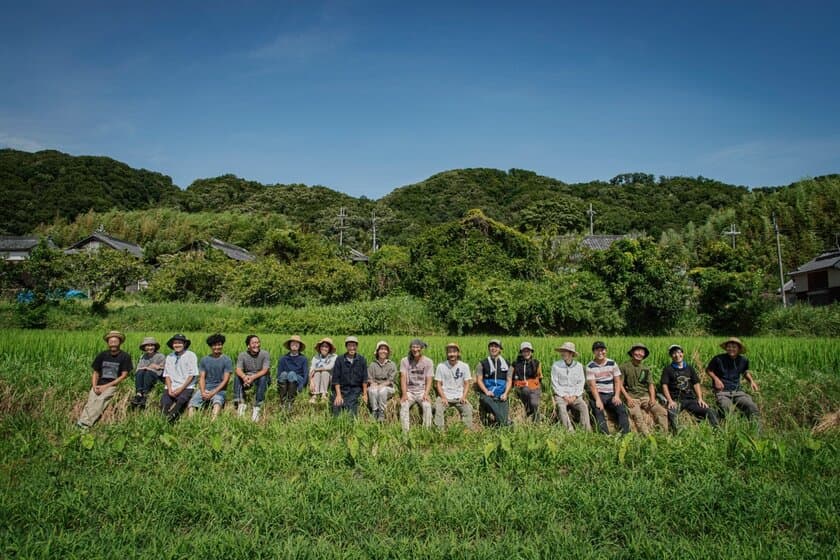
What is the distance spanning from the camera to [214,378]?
25.0 ft

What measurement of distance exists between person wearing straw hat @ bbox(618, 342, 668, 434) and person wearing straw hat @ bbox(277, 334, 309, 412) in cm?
493

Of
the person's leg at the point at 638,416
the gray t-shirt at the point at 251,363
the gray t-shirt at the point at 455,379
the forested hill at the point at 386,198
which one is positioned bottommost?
the person's leg at the point at 638,416

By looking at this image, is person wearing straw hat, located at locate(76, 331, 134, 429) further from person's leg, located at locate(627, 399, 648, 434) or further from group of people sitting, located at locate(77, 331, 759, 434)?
person's leg, located at locate(627, 399, 648, 434)

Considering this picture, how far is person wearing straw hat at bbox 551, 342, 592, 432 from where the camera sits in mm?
7055

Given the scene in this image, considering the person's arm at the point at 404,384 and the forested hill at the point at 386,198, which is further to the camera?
the forested hill at the point at 386,198

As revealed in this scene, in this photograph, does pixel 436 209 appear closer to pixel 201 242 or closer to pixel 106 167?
pixel 201 242

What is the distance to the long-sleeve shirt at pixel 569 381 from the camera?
7250 millimetres

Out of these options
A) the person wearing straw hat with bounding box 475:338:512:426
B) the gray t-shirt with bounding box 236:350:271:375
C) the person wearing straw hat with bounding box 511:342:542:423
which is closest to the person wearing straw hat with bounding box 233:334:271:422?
the gray t-shirt with bounding box 236:350:271:375

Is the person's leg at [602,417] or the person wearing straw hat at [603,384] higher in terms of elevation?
the person wearing straw hat at [603,384]

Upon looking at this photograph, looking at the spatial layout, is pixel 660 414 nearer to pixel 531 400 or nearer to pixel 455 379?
pixel 531 400

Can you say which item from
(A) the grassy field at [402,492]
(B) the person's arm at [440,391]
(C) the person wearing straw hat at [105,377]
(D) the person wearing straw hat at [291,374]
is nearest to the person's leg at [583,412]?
(A) the grassy field at [402,492]

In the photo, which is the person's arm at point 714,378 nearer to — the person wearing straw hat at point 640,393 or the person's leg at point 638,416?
the person wearing straw hat at point 640,393

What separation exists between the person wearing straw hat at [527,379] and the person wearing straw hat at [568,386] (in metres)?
0.25

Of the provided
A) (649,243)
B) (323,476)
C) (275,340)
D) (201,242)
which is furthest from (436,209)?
(323,476)
